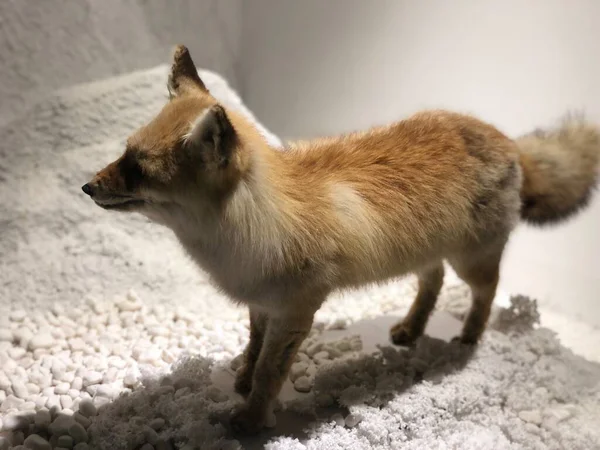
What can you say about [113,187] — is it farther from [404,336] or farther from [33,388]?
[404,336]

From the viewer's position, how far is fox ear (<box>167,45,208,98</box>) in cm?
146

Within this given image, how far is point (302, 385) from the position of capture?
1.82 metres

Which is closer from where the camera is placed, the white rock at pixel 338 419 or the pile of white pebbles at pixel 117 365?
the pile of white pebbles at pixel 117 365

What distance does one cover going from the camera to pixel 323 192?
1525 millimetres

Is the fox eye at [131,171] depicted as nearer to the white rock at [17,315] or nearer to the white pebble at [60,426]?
the white pebble at [60,426]

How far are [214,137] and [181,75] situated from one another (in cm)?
34

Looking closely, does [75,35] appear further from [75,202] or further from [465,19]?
[465,19]

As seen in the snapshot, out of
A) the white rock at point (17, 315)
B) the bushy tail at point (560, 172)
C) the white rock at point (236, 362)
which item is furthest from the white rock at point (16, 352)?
the bushy tail at point (560, 172)

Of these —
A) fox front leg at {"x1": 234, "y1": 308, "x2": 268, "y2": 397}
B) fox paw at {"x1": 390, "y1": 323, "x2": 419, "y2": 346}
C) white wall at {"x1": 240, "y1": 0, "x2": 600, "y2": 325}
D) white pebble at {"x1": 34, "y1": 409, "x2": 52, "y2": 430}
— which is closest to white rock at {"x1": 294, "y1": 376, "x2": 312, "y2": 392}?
fox front leg at {"x1": 234, "y1": 308, "x2": 268, "y2": 397}

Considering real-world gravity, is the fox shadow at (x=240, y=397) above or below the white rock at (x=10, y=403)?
above

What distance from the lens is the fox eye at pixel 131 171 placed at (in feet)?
4.27

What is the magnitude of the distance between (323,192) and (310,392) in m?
0.65

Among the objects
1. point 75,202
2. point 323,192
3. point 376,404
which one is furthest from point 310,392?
point 75,202

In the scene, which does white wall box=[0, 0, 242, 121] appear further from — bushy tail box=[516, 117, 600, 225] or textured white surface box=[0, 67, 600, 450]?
bushy tail box=[516, 117, 600, 225]
